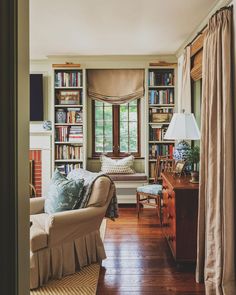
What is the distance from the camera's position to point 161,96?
231 inches

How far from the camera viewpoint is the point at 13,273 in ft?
2.94

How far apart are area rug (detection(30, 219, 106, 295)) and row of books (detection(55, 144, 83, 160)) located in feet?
10.1

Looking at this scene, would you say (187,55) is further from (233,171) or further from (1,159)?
(1,159)

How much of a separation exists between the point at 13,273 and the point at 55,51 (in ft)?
16.8

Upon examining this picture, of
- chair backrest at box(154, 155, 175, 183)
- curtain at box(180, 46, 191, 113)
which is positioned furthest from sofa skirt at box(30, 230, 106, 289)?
chair backrest at box(154, 155, 175, 183)

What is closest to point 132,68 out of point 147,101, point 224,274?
point 147,101

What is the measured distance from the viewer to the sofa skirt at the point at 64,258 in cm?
272

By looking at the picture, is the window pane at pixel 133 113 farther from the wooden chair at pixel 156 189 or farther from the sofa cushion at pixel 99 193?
the sofa cushion at pixel 99 193

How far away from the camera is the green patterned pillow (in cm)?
312

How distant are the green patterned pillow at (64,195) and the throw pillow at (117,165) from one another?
260 centimetres

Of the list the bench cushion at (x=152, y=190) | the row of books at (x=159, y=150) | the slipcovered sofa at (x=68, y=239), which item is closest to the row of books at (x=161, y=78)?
the row of books at (x=159, y=150)

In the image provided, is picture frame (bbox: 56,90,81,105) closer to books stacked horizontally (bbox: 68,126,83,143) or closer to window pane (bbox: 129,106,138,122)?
books stacked horizontally (bbox: 68,126,83,143)

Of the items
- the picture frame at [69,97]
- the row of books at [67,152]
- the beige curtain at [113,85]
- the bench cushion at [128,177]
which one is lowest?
the bench cushion at [128,177]

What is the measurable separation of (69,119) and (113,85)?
107 cm
